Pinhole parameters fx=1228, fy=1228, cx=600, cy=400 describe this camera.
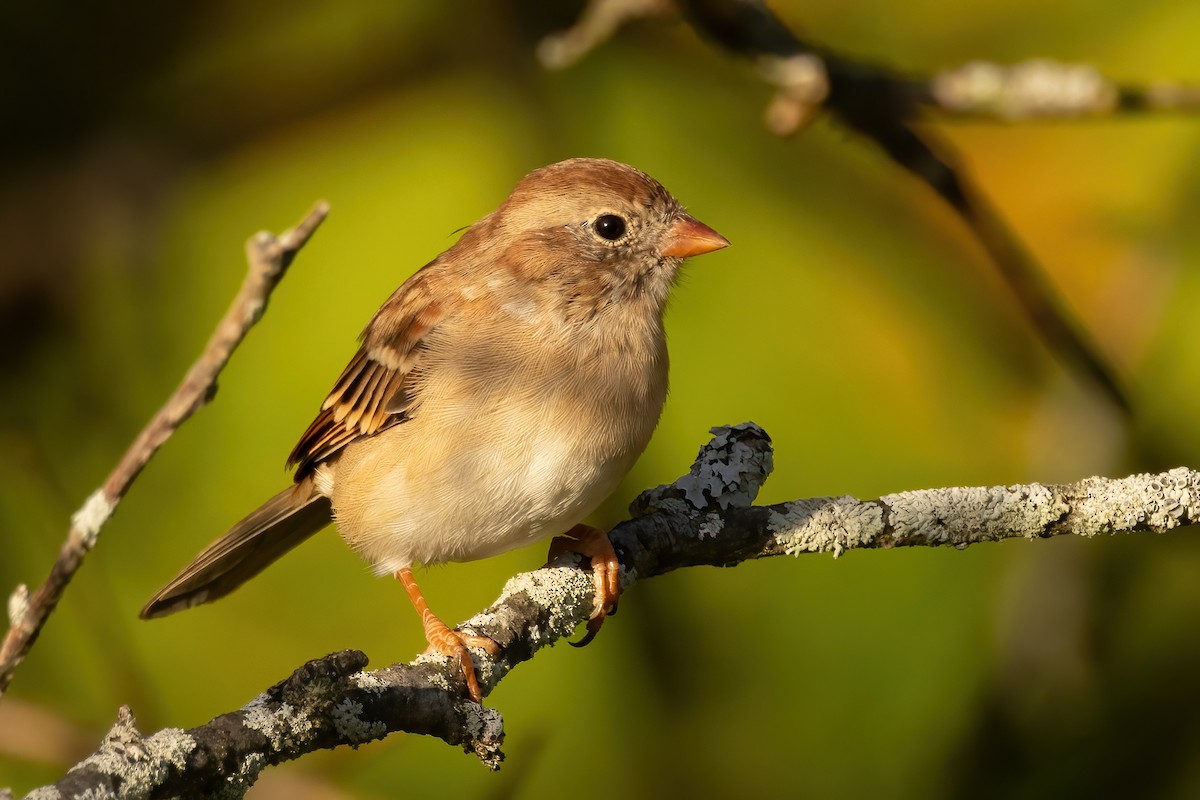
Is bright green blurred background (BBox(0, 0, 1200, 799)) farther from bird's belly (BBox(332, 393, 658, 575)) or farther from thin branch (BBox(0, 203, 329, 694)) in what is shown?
thin branch (BBox(0, 203, 329, 694))

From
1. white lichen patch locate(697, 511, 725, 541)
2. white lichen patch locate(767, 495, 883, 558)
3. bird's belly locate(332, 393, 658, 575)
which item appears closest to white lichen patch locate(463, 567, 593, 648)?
bird's belly locate(332, 393, 658, 575)

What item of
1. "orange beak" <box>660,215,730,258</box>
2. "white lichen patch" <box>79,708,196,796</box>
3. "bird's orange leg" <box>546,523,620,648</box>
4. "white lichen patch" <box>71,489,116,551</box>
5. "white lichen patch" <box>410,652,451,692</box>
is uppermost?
"orange beak" <box>660,215,730,258</box>

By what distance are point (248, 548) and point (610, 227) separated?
1327mm

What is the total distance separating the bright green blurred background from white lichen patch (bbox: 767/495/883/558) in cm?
97

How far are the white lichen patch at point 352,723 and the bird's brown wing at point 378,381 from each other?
1.33 meters

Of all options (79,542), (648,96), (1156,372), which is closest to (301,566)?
(648,96)

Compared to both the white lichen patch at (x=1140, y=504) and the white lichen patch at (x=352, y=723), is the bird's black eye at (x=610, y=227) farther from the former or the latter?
the white lichen patch at (x=352, y=723)

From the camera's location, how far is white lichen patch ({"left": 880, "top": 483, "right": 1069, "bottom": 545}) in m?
2.53

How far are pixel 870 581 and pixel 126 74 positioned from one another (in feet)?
9.35

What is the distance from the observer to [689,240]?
10.4 ft

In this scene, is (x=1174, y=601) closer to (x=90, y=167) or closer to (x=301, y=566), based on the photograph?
(x=301, y=566)

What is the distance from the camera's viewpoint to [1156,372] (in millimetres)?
3871

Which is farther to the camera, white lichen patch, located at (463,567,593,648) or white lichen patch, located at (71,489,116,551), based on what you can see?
white lichen patch, located at (463,567,593,648)

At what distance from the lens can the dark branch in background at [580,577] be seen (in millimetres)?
1640
